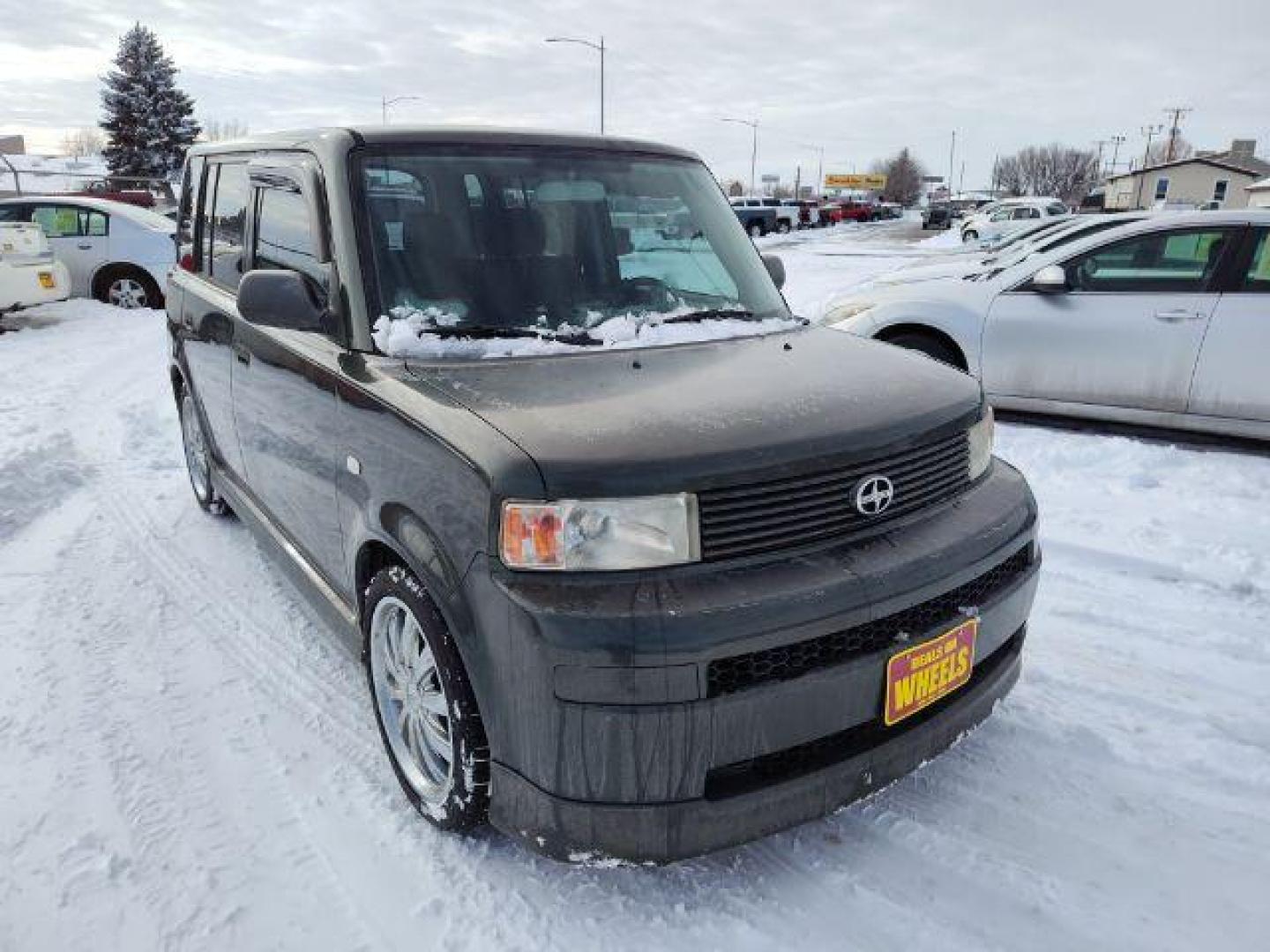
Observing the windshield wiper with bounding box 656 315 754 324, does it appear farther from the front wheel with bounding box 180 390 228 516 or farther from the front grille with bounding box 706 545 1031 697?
the front wheel with bounding box 180 390 228 516

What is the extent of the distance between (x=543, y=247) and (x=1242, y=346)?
193 inches

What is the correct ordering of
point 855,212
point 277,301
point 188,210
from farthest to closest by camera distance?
point 855,212 < point 188,210 < point 277,301

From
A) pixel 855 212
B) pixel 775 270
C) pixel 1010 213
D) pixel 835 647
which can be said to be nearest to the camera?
pixel 835 647

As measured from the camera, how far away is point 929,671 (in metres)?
2.26

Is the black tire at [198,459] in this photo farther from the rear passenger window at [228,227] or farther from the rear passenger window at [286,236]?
the rear passenger window at [286,236]

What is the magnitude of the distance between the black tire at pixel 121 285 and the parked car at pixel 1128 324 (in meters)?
10.8

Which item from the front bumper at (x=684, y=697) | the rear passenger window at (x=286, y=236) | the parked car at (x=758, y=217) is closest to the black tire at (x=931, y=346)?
the rear passenger window at (x=286, y=236)

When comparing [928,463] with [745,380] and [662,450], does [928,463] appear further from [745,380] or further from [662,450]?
[662,450]

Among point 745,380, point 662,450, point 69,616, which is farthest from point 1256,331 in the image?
point 69,616

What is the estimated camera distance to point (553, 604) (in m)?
1.95

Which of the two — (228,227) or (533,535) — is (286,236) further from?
(533,535)

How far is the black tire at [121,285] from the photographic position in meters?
13.0

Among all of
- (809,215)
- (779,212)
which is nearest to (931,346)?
(779,212)

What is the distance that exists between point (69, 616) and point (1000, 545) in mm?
3652
